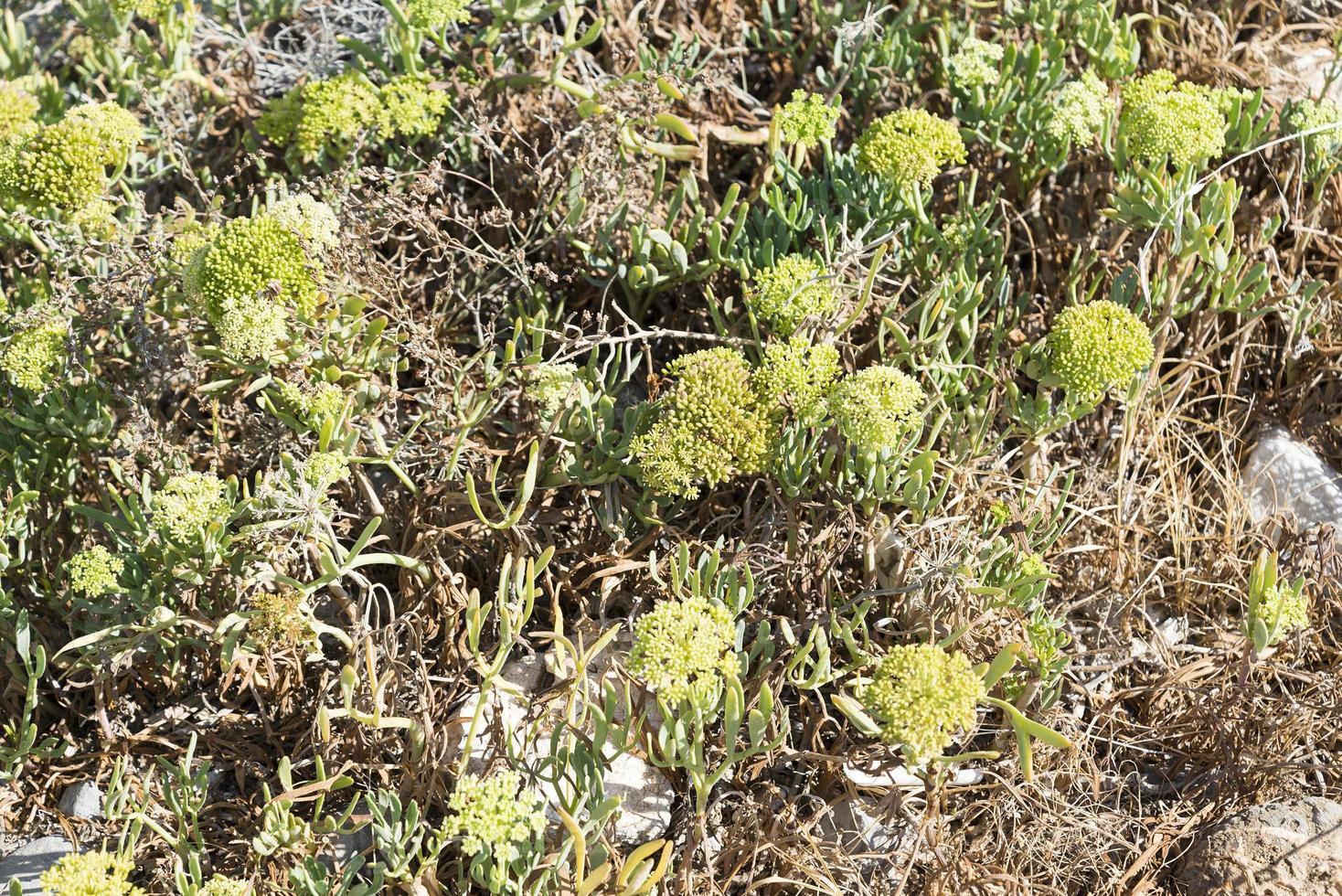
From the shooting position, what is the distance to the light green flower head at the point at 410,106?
3.12 metres

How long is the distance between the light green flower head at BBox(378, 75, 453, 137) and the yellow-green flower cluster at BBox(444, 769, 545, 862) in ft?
6.04

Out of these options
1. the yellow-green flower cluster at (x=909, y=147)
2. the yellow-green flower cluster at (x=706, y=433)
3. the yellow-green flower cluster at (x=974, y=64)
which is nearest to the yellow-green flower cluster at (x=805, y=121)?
the yellow-green flower cluster at (x=909, y=147)

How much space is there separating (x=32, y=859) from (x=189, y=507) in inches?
40.2

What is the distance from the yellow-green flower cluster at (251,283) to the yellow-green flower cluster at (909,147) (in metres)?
1.42

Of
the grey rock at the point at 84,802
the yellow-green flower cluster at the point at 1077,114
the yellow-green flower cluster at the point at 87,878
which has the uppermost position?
the yellow-green flower cluster at the point at 1077,114

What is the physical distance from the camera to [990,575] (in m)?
2.76

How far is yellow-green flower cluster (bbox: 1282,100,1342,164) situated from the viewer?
316 cm

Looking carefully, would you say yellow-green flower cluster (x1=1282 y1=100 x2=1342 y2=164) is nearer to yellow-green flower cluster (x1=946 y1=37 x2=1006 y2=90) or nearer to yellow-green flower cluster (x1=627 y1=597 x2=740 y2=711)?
yellow-green flower cluster (x1=946 y1=37 x2=1006 y2=90)

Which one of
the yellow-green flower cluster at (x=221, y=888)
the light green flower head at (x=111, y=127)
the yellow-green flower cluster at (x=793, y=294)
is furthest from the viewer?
the light green flower head at (x=111, y=127)

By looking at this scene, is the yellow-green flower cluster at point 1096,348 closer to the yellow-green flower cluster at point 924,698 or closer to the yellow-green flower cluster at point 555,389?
the yellow-green flower cluster at point 924,698

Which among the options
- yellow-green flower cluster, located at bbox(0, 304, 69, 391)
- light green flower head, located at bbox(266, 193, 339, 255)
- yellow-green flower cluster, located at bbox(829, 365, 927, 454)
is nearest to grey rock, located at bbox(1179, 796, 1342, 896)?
yellow-green flower cluster, located at bbox(829, 365, 927, 454)

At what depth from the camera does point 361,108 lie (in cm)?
312

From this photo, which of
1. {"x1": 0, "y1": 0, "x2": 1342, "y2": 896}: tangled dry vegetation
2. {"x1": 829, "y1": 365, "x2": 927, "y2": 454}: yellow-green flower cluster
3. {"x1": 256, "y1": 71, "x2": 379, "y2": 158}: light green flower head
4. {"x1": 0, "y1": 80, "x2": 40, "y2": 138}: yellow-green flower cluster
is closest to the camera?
{"x1": 829, "y1": 365, "x2": 927, "y2": 454}: yellow-green flower cluster

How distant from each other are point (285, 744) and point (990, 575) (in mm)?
1844
